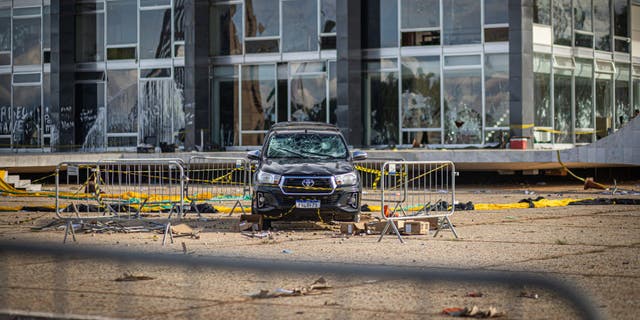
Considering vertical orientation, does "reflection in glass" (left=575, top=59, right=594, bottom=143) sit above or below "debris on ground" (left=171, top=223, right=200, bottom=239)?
above

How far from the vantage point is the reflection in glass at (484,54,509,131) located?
35312 millimetres

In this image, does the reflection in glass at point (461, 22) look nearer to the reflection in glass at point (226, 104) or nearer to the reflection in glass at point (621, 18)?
the reflection in glass at point (621, 18)

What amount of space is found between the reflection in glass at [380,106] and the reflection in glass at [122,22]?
11670 millimetres

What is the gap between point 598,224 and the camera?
53.8 ft

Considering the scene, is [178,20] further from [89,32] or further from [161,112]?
[89,32]

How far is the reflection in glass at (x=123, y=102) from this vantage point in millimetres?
41875

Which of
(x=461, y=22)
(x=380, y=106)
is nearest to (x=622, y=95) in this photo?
(x=461, y=22)

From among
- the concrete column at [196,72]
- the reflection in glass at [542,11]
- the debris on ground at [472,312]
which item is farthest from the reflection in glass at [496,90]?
the debris on ground at [472,312]

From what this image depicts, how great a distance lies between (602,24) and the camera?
125ft

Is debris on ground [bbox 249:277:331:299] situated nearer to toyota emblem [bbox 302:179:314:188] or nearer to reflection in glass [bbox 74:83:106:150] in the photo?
toyota emblem [bbox 302:179:314:188]

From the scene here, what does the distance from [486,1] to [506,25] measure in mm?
1279

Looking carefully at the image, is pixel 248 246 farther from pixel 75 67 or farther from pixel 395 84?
pixel 75 67

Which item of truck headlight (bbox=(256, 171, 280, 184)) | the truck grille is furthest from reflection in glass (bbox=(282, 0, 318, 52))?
the truck grille

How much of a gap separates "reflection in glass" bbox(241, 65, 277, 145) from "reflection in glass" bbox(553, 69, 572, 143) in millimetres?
11832
